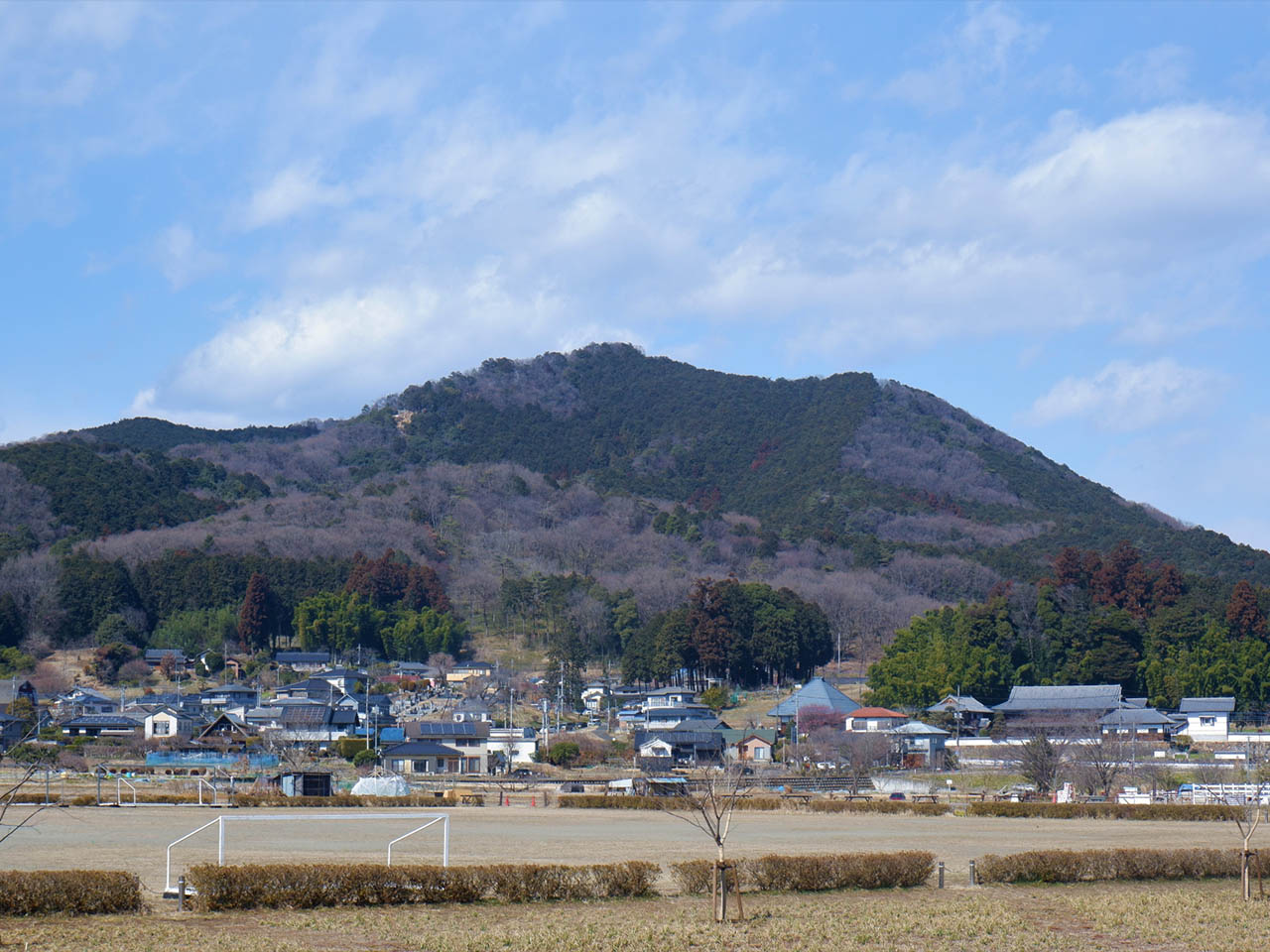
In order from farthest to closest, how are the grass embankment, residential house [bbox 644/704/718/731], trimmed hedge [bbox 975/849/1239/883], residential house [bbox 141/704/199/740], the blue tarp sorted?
1. residential house [bbox 644/704/718/731]
2. residential house [bbox 141/704/199/740]
3. the blue tarp
4. trimmed hedge [bbox 975/849/1239/883]
5. the grass embankment

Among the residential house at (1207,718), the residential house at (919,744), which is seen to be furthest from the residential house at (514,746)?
the residential house at (1207,718)

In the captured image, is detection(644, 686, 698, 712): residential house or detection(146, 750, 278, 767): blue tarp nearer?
detection(146, 750, 278, 767): blue tarp

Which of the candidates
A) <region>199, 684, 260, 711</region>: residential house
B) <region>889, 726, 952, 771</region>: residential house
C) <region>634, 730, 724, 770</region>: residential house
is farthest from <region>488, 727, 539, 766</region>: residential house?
→ <region>889, 726, 952, 771</region>: residential house

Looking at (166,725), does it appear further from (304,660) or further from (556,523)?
(556,523)

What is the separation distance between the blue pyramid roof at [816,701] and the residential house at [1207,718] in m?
15.8

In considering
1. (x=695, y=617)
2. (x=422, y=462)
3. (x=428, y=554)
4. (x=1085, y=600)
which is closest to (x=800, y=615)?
(x=695, y=617)

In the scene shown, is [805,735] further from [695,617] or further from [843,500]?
[843,500]

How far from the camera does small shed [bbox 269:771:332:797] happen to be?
41469 mm

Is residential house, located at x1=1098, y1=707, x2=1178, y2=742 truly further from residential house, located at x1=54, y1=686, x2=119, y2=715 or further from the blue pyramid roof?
residential house, located at x1=54, y1=686, x2=119, y2=715

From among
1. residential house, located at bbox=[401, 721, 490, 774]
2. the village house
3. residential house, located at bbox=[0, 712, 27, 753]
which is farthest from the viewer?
residential house, located at bbox=[401, 721, 490, 774]

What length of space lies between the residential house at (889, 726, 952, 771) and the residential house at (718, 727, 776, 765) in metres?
5.83

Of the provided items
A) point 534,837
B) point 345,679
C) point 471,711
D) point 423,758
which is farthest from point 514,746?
point 534,837

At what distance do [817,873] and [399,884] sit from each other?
5.82m

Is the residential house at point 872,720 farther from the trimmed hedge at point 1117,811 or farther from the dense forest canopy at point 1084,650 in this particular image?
the trimmed hedge at point 1117,811
